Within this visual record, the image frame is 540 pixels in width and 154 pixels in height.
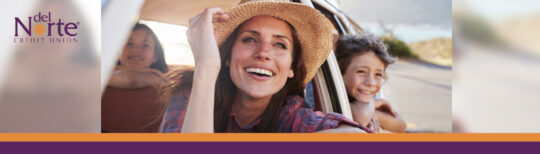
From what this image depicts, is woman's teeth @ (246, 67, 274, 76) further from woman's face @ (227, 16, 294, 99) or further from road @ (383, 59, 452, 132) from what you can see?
road @ (383, 59, 452, 132)

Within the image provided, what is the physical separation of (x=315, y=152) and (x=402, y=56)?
102 centimetres

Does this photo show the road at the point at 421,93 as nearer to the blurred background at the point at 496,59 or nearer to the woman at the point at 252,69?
the blurred background at the point at 496,59

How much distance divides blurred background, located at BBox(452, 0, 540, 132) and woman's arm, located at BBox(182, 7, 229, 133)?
188 cm

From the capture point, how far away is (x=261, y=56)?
3459mm

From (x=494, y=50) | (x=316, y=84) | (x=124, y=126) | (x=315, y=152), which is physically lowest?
(x=315, y=152)

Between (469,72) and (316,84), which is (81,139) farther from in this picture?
(469,72)

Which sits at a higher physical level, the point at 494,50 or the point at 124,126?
the point at 494,50

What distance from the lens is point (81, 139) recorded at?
12.3ft

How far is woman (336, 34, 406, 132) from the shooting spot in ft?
11.9

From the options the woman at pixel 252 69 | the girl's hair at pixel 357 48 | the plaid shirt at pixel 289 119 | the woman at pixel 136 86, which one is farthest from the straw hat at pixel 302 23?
the woman at pixel 136 86

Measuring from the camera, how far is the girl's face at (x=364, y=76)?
142 inches

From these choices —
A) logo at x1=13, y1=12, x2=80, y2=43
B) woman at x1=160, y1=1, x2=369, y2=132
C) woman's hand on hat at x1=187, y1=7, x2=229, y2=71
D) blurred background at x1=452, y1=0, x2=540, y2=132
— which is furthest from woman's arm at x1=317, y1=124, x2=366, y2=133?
logo at x1=13, y1=12, x2=80, y2=43

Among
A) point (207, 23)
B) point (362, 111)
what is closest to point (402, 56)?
point (362, 111)

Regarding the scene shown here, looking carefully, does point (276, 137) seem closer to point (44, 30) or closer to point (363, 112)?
point (363, 112)
